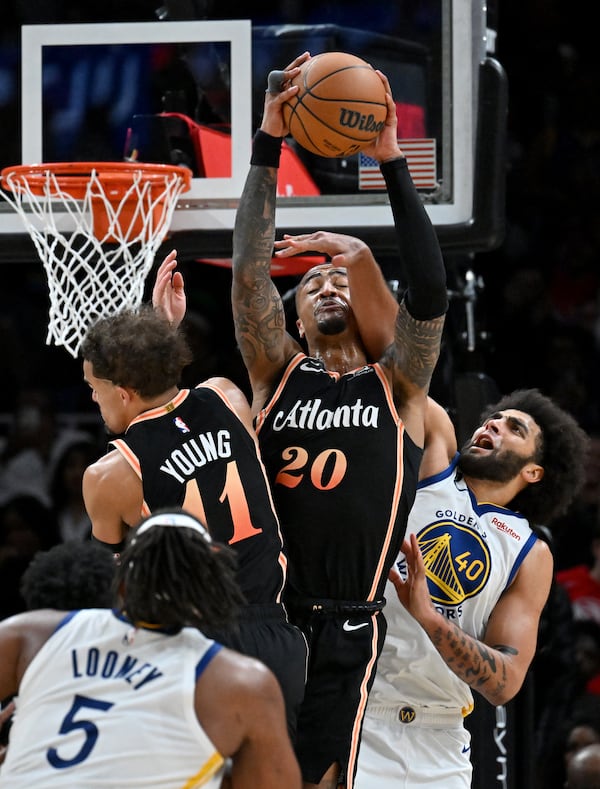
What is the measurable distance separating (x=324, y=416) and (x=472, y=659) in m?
0.89

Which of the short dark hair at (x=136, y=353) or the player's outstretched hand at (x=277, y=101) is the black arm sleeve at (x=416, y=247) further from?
the short dark hair at (x=136, y=353)

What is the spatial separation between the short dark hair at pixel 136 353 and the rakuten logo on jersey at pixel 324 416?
377 millimetres

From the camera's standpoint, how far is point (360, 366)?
415 cm

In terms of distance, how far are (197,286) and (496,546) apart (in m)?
4.86

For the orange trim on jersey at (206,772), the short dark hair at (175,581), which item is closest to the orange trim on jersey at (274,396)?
the short dark hair at (175,581)

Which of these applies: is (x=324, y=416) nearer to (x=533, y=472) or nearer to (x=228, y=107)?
(x=533, y=472)

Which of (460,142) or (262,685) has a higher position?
(460,142)

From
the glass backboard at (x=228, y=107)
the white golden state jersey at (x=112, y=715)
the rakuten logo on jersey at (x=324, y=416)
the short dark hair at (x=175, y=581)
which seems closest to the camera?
the white golden state jersey at (x=112, y=715)

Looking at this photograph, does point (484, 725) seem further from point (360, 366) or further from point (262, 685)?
point (262, 685)

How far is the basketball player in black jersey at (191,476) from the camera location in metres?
3.51

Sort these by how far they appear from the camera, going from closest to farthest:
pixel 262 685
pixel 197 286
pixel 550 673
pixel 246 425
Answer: pixel 262 685, pixel 246 425, pixel 550 673, pixel 197 286

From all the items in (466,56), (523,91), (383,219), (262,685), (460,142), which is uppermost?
(523,91)

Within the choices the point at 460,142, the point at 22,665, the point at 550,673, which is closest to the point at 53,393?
the point at 550,673

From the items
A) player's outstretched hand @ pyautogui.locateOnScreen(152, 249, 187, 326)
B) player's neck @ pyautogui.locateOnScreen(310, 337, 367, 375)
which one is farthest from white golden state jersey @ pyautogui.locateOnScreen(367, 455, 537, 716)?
player's outstretched hand @ pyautogui.locateOnScreen(152, 249, 187, 326)
